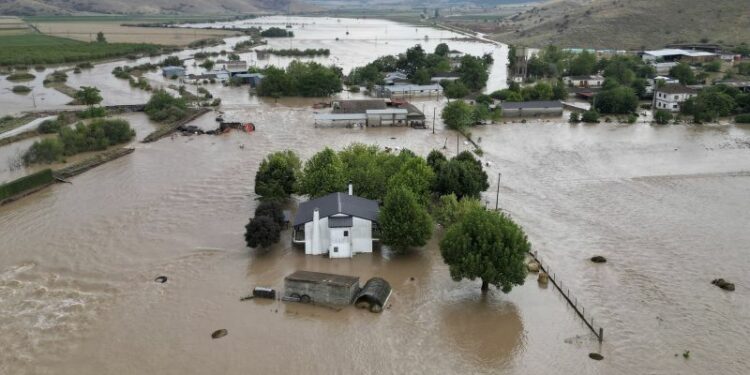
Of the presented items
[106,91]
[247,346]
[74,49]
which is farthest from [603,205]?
[74,49]

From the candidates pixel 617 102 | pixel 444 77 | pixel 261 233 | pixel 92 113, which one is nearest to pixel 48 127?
pixel 92 113

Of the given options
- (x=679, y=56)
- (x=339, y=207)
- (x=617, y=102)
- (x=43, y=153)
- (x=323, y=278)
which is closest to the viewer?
(x=323, y=278)

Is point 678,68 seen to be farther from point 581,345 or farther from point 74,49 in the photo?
point 74,49

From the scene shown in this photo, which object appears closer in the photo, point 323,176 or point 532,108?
point 323,176

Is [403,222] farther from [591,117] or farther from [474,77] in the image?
[474,77]

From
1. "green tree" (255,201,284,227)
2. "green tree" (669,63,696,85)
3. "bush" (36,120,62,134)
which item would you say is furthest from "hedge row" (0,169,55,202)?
"green tree" (669,63,696,85)

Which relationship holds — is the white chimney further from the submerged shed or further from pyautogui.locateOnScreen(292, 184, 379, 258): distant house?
the submerged shed
